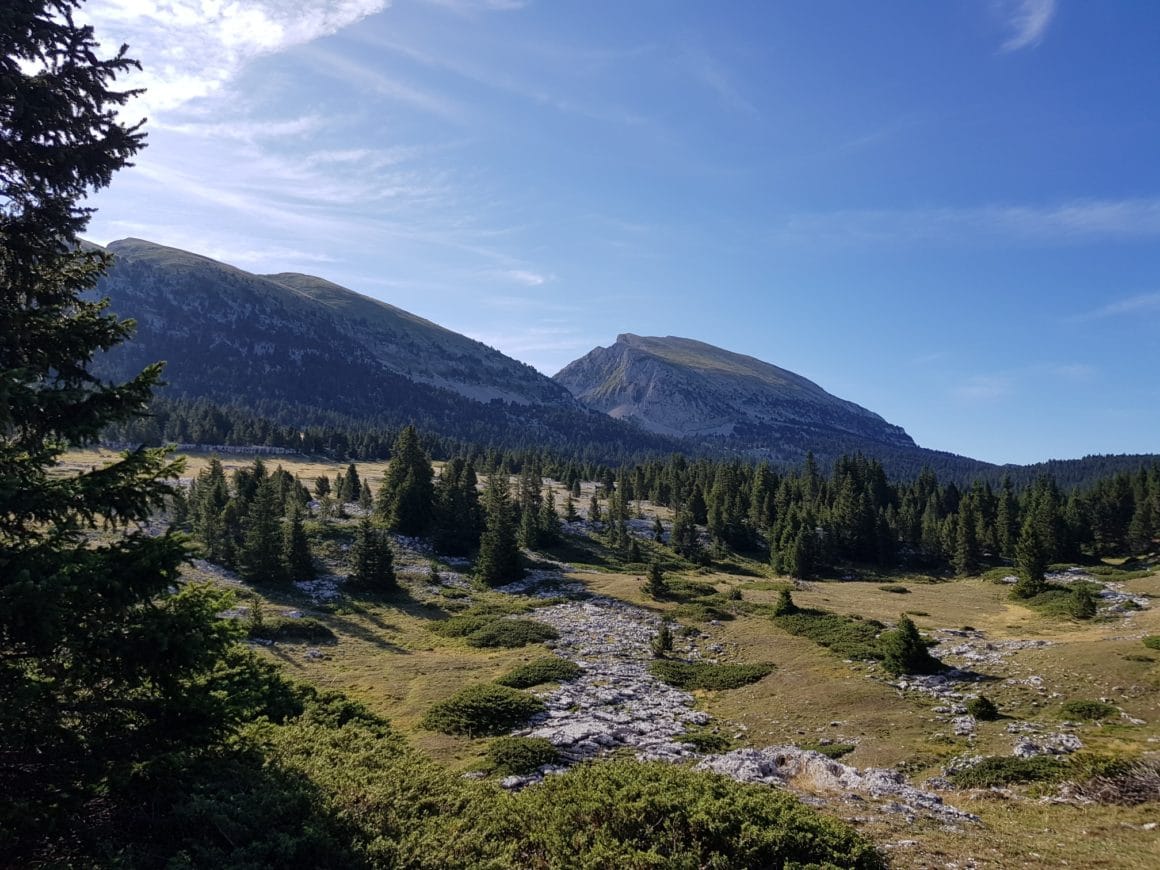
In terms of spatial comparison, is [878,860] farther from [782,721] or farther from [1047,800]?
[782,721]

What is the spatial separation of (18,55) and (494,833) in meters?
17.1

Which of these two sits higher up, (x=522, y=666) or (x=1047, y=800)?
(x=1047, y=800)

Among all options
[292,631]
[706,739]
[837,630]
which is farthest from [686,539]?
[706,739]

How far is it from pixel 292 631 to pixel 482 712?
2239 centimetres

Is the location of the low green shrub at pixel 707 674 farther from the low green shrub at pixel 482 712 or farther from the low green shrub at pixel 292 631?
the low green shrub at pixel 292 631

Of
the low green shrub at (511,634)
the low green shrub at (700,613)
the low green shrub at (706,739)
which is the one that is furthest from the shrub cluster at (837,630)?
the low green shrub at (511,634)

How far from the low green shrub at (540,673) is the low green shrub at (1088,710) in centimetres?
2095

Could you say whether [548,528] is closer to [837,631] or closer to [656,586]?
[656,586]

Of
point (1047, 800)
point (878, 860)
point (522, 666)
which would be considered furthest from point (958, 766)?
point (522, 666)

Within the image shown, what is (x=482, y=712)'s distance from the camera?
25578 millimetres

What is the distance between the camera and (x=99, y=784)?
9.15 m

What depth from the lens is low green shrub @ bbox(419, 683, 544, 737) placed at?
81.2 ft

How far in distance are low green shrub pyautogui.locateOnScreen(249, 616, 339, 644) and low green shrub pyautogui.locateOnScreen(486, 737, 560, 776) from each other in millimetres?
24855

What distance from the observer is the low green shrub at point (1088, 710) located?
75.3 feet
